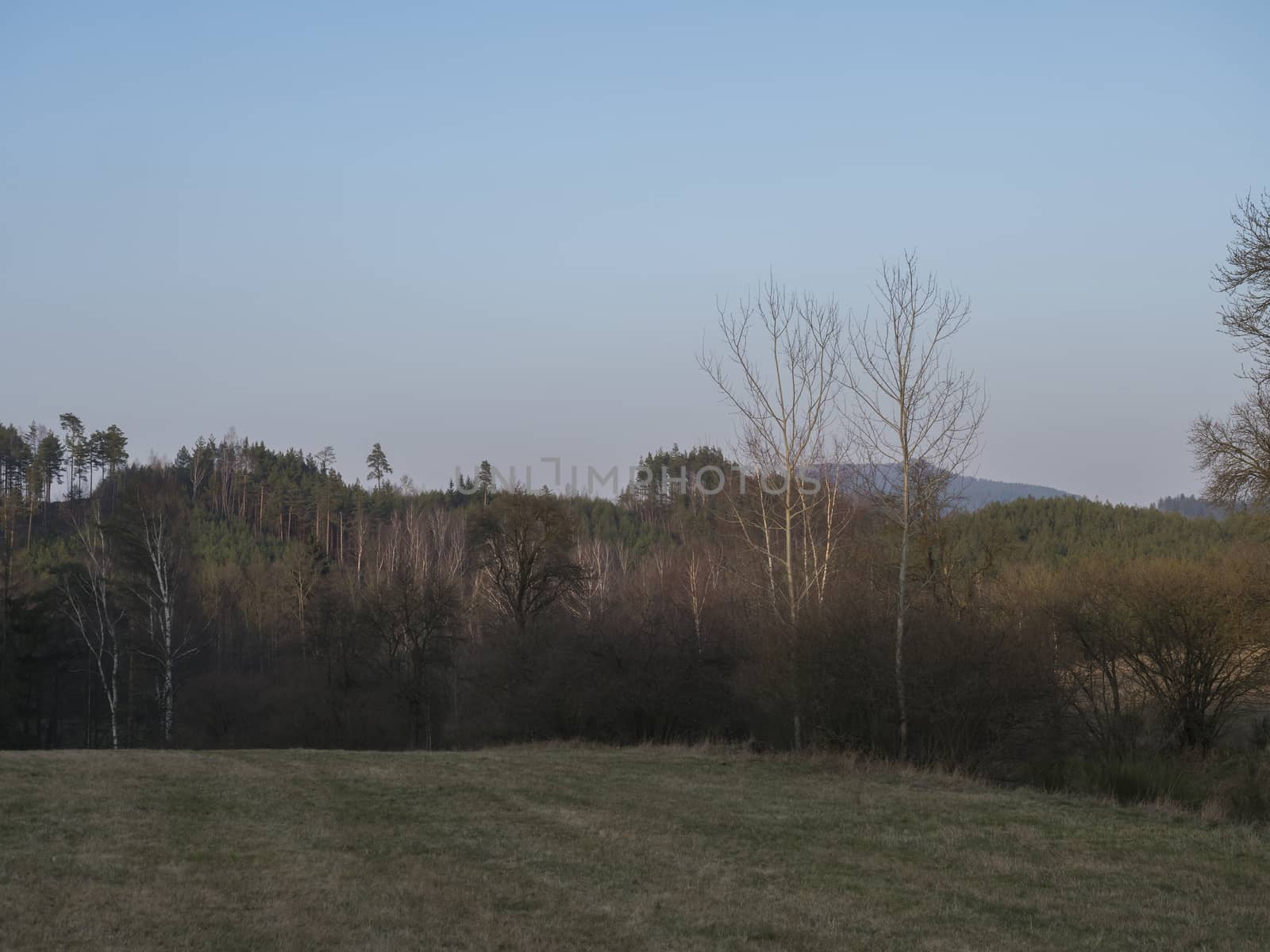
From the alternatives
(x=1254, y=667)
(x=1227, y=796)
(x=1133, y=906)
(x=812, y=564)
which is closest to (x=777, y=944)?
(x=1133, y=906)

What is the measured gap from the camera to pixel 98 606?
42.7 metres

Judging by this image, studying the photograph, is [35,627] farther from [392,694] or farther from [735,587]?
[735,587]

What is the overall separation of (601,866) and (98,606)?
4110 centimetres

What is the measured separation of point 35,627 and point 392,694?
48.1ft

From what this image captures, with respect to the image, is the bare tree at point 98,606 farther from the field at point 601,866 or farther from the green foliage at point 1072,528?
the green foliage at point 1072,528

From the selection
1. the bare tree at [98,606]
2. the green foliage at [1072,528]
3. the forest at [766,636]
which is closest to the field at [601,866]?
the forest at [766,636]

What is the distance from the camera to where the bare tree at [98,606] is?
3991 cm

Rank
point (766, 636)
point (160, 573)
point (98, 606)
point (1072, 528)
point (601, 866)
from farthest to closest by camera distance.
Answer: point (1072, 528), point (98, 606), point (160, 573), point (766, 636), point (601, 866)

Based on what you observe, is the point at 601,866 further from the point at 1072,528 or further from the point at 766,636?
the point at 1072,528

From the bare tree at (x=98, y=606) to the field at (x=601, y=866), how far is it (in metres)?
29.4

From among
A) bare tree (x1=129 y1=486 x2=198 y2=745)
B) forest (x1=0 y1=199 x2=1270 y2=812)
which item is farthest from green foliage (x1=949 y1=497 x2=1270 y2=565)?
bare tree (x1=129 y1=486 x2=198 y2=745)

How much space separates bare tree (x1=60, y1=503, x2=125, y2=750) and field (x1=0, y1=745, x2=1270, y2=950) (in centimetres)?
2938

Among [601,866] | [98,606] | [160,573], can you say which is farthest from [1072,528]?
[601,866]

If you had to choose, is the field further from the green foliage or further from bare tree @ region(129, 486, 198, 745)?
bare tree @ region(129, 486, 198, 745)
